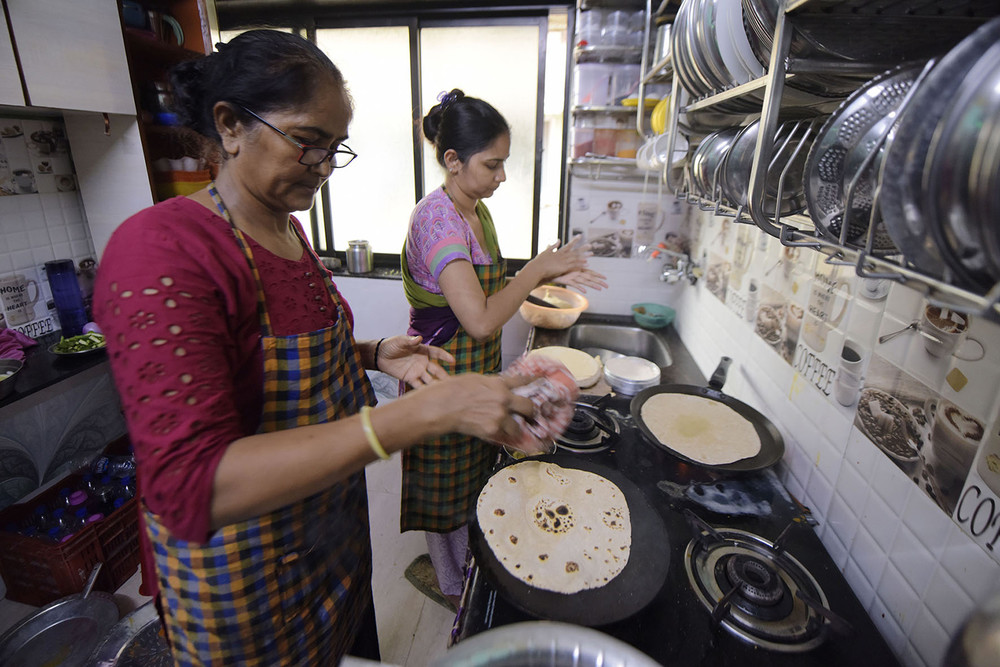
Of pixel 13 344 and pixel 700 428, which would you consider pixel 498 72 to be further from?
pixel 13 344

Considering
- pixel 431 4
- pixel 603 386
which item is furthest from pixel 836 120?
pixel 431 4

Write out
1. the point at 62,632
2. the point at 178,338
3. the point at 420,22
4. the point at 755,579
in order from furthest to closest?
the point at 420,22 → the point at 62,632 → the point at 755,579 → the point at 178,338

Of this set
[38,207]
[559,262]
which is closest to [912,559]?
[559,262]

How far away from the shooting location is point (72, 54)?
5.98 feet

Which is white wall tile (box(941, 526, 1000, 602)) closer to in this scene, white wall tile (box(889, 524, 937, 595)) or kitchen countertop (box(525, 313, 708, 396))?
white wall tile (box(889, 524, 937, 595))

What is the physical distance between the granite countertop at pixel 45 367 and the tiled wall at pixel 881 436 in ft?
8.22

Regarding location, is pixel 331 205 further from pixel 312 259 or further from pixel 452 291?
pixel 312 259

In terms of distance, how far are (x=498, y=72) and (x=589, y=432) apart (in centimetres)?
222

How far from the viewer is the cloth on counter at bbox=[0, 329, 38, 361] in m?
1.84

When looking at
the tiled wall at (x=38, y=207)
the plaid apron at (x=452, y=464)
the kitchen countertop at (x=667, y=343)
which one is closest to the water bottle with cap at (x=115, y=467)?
the tiled wall at (x=38, y=207)

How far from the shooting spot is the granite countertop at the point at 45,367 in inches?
65.7

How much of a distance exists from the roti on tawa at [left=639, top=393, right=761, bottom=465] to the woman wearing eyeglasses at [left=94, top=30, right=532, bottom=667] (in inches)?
28.2

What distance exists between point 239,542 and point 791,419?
1.39 m

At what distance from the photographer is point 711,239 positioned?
2.05 m
